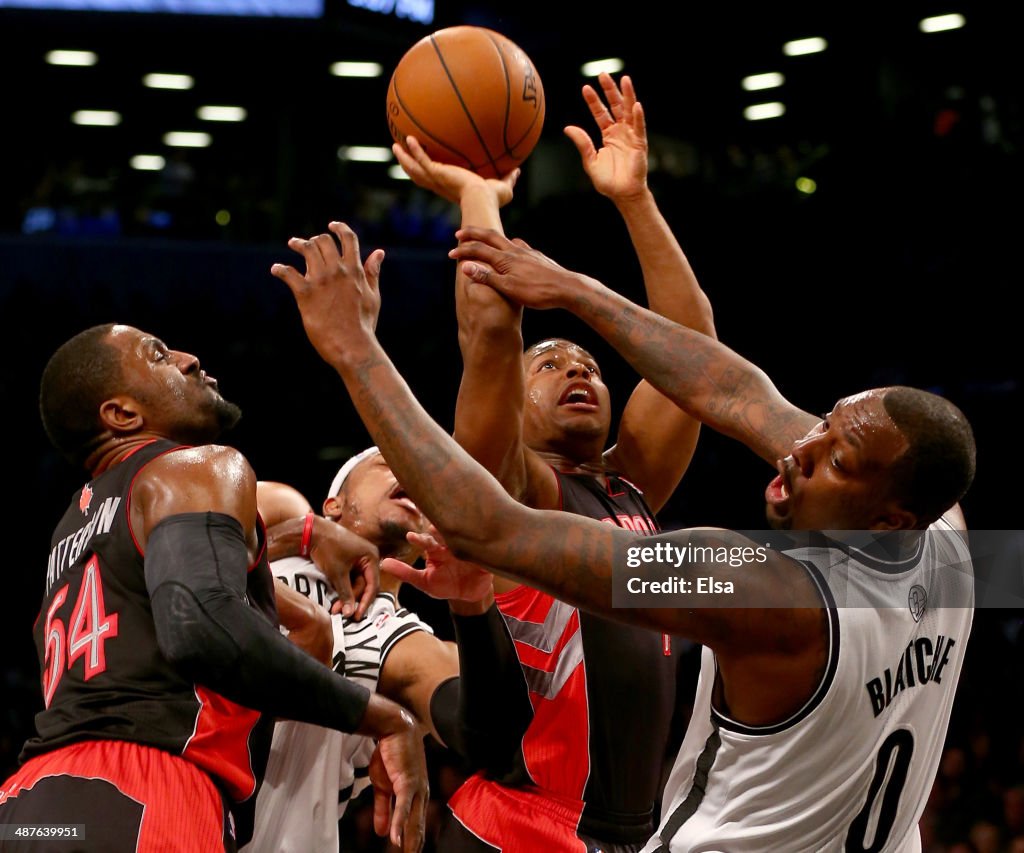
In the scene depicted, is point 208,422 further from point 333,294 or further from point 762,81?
point 762,81

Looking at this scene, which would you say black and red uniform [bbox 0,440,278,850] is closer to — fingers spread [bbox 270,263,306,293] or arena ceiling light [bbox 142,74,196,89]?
fingers spread [bbox 270,263,306,293]

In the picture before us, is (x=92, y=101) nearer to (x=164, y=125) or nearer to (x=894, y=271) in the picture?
(x=164, y=125)

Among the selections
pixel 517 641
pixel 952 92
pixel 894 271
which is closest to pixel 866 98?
pixel 952 92

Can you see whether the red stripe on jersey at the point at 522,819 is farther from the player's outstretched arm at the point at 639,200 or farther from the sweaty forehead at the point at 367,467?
the sweaty forehead at the point at 367,467

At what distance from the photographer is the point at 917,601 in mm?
2494

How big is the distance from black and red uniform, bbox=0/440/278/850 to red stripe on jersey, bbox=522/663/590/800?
2.67ft

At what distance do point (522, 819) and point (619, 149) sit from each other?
2038 millimetres

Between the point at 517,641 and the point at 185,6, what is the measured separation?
11610mm

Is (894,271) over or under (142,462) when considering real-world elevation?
under

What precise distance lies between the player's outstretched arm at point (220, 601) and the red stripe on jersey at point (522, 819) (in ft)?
1.84

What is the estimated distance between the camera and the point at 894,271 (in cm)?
1016

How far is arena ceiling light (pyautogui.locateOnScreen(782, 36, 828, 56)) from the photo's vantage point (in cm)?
1595

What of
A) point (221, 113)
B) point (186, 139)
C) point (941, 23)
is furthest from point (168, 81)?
point (941, 23)

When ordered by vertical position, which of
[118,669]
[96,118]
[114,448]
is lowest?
[96,118]
